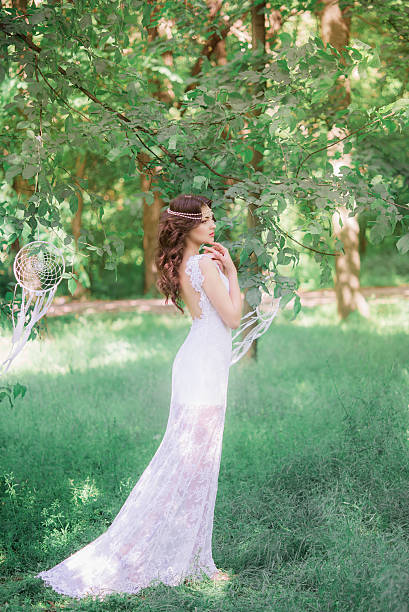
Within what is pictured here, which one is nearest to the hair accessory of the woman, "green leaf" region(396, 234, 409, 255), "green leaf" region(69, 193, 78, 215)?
the woman

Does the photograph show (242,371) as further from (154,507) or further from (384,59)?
(384,59)

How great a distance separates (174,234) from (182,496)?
1.61 meters

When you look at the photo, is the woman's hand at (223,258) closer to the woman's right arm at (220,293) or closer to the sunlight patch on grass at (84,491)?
the woman's right arm at (220,293)

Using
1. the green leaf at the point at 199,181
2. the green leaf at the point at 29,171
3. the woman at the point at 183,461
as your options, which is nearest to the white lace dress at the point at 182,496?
the woman at the point at 183,461

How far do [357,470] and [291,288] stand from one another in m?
1.87

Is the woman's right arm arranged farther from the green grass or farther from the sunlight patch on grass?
the sunlight patch on grass

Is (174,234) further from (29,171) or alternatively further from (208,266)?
(29,171)

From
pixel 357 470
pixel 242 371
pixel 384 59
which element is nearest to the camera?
pixel 357 470

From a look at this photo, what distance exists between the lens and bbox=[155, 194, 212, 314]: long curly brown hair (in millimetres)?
3635

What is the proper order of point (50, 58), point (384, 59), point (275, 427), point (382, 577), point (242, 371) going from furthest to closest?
point (384, 59) → point (242, 371) → point (275, 427) → point (50, 58) → point (382, 577)

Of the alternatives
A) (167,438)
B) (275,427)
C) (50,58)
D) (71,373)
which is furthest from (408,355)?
(50,58)

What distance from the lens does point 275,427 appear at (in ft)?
20.1

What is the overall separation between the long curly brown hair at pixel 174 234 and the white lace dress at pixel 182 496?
0.12 meters

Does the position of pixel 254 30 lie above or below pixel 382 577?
above
